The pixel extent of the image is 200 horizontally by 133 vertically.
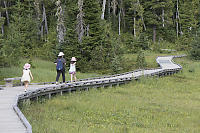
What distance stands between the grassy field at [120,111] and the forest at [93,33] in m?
9.32

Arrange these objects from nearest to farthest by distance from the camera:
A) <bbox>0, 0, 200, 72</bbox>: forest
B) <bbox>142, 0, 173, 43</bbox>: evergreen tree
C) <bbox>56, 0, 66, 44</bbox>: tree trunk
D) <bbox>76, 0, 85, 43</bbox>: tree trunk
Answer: <bbox>0, 0, 200, 72</bbox>: forest < <bbox>76, 0, 85, 43</bbox>: tree trunk < <bbox>56, 0, 66, 44</bbox>: tree trunk < <bbox>142, 0, 173, 43</bbox>: evergreen tree

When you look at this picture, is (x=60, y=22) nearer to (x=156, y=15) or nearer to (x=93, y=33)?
(x=93, y=33)

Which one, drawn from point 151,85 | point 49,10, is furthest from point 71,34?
point 49,10

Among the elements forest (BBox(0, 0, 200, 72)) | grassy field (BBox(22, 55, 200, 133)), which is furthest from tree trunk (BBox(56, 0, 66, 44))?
grassy field (BBox(22, 55, 200, 133))

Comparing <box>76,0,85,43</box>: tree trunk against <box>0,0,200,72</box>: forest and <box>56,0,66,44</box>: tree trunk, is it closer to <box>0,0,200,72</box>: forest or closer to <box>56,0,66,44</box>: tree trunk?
<box>0,0,200,72</box>: forest

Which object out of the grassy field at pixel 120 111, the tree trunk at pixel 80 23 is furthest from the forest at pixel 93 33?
the grassy field at pixel 120 111

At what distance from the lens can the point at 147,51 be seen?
5072 cm

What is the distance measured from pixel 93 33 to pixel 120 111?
779 inches

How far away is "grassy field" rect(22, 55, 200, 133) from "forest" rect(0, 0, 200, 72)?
30.6ft

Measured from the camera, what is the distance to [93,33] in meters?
33.7

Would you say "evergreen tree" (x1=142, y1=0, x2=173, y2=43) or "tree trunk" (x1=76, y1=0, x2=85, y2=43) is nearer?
"tree trunk" (x1=76, y1=0, x2=85, y2=43)

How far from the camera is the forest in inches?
1273

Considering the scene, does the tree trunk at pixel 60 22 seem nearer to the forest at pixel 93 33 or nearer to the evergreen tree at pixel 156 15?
the forest at pixel 93 33

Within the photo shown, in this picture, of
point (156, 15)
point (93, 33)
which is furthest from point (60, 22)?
point (156, 15)
